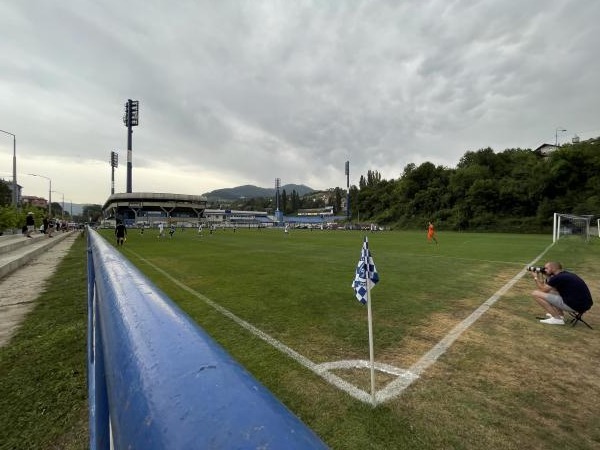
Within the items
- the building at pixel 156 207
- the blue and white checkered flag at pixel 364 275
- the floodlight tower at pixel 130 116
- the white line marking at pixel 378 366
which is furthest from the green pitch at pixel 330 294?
the building at pixel 156 207

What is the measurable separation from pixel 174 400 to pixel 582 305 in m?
7.68

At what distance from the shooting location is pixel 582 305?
6094mm

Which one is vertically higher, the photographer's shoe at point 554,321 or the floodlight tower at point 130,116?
the floodlight tower at point 130,116

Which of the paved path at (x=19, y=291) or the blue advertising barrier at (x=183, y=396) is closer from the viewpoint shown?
the blue advertising barrier at (x=183, y=396)

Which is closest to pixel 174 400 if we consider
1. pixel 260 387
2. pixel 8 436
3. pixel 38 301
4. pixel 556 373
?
pixel 260 387

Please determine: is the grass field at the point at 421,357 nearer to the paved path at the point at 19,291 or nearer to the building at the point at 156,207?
the paved path at the point at 19,291

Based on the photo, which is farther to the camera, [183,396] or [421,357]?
[421,357]

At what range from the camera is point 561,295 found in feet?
20.7

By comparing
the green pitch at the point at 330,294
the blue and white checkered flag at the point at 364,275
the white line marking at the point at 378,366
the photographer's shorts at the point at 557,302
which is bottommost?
the white line marking at the point at 378,366

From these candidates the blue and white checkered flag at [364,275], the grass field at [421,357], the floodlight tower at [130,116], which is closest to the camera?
the grass field at [421,357]

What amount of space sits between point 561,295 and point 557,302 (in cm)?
15

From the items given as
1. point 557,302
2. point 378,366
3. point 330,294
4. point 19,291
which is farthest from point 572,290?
point 19,291

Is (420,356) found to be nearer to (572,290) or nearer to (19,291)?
(572,290)

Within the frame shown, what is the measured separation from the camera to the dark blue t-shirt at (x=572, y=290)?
6102mm
